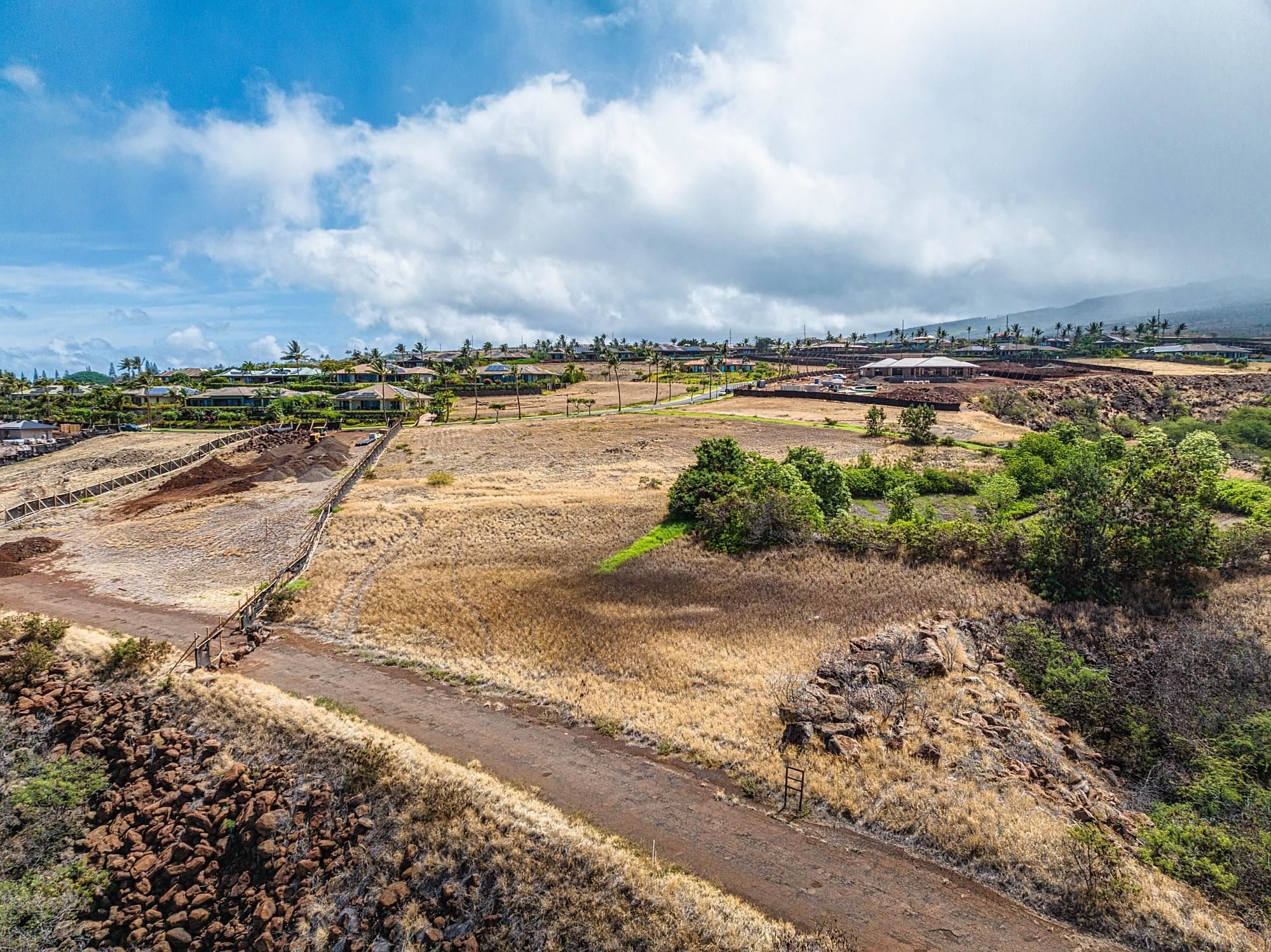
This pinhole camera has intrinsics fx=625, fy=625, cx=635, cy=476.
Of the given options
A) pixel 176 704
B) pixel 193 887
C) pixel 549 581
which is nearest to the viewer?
pixel 193 887

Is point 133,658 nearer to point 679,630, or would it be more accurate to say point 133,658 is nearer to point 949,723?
point 679,630

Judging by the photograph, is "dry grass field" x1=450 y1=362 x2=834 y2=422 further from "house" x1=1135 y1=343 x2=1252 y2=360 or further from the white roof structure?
"house" x1=1135 y1=343 x2=1252 y2=360

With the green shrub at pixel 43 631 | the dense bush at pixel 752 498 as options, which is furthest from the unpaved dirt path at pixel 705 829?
the dense bush at pixel 752 498

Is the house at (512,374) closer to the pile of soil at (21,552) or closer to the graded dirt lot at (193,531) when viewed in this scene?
the graded dirt lot at (193,531)

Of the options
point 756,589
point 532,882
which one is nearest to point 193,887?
point 532,882

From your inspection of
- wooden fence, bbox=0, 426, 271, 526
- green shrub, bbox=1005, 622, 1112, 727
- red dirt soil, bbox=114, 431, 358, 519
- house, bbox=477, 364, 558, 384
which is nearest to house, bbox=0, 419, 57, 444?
wooden fence, bbox=0, 426, 271, 526

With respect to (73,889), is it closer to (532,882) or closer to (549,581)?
(532,882)
